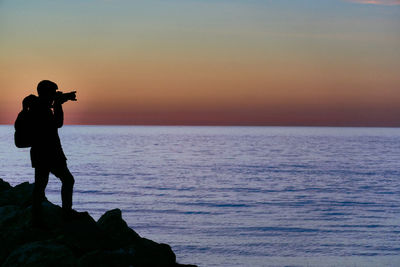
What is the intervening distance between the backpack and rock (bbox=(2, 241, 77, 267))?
167 cm

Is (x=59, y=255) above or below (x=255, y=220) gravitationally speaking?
above

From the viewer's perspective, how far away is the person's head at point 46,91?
7645mm

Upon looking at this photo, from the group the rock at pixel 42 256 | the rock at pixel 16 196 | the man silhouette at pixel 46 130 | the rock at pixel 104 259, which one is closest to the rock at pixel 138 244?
the rock at pixel 104 259

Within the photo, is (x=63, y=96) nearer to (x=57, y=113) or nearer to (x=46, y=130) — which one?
(x=57, y=113)

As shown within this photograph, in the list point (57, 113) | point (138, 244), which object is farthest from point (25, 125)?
point (138, 244)

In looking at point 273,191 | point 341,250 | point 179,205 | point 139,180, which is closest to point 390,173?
point 273,191

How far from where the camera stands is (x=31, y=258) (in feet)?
25.4

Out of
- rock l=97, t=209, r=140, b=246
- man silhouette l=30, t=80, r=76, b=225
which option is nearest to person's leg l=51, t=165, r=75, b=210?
man silhouette l=30, t=80, r=76, b=225

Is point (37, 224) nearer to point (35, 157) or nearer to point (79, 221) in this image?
point (79, 221)

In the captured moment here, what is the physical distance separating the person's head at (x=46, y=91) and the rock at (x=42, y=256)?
2300mm

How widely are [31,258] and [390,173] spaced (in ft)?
135

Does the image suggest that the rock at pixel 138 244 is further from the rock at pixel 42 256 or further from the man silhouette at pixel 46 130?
the man silhouette at pixel 46 130

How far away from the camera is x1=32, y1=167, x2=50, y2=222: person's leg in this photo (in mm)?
7797

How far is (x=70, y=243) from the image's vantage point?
8.43 metres
